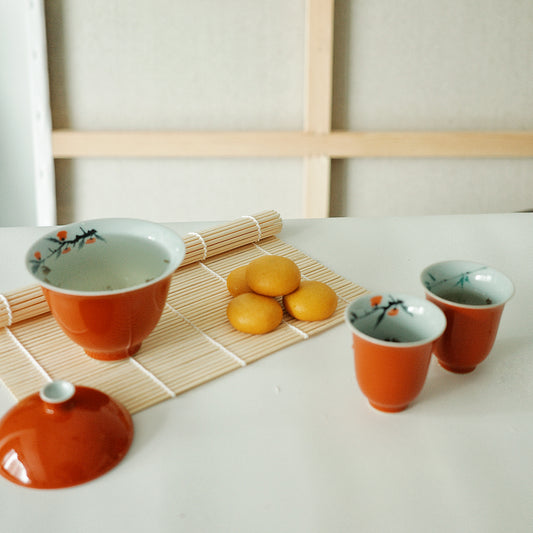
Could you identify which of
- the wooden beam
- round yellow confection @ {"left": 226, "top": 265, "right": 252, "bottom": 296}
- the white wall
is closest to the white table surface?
round yellow confection @ {"left": 226, "top": 265, "right": 252, "bottom": 296}

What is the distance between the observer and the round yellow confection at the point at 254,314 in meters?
0.71

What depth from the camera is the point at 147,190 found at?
5.76 ft

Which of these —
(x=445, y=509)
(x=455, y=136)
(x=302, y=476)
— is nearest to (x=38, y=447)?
(x=302, y=476)

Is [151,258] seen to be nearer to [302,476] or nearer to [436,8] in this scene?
[302,476]

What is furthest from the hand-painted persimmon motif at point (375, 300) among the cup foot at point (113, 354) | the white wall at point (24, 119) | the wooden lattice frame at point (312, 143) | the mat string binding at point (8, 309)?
the white wall at point (24, 119)

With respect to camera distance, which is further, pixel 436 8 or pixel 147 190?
pixel 147 190

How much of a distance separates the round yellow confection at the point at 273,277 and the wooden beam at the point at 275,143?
0.94m

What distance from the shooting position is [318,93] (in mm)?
1605

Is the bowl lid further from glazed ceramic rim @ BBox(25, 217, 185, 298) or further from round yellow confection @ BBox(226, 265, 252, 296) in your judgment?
round yellow confection @ BBox(226, 265, 252, 296)

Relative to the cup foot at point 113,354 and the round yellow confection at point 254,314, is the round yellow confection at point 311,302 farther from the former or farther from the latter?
the cup foot at point 113,354

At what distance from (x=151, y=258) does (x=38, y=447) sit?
233mm

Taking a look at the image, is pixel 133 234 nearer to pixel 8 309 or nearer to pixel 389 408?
pixel 8 309

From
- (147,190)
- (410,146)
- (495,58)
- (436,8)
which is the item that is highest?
(436,8)

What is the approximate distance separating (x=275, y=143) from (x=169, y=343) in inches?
40.2
